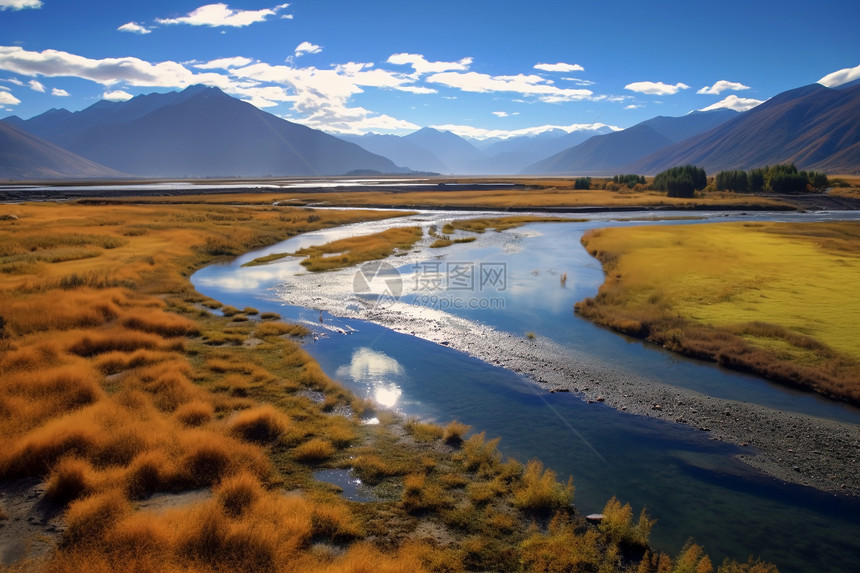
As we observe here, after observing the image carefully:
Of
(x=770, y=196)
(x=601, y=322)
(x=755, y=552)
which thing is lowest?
(x=755, y=552)

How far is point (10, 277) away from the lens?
87.8 ft

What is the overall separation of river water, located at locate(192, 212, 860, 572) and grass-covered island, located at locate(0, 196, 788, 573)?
37.3 inches

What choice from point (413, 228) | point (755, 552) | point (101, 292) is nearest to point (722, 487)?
point (755, 552)

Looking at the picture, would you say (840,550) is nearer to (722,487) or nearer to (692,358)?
(722,487)

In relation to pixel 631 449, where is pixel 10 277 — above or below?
above

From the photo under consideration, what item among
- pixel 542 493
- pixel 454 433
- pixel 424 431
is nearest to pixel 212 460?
pixel 424 431

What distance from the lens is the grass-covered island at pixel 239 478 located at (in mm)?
8273

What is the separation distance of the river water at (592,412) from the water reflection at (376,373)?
0.22 ft

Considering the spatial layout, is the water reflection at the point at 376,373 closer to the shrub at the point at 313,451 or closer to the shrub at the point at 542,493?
the shrub at the point at 313,451

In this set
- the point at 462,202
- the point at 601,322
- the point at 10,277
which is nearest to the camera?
the point at 601,322

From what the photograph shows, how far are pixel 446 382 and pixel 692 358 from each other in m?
9.85

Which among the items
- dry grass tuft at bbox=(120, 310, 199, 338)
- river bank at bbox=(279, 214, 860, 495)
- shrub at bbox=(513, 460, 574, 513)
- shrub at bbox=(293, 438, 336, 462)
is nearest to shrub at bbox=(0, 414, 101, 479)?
shrub at bbox=(293, 438, 336, 462)
